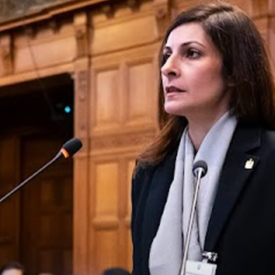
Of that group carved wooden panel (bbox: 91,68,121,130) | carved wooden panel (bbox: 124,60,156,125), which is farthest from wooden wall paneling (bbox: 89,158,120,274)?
carved wooden panel (bbox: 124,60,156,125)

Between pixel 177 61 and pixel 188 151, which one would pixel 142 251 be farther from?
pixel 177 61

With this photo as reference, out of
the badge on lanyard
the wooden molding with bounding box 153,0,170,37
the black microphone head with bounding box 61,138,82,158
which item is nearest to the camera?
the badge on lanyard

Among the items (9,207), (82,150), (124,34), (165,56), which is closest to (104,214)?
(82,150)

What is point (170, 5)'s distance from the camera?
5.25m

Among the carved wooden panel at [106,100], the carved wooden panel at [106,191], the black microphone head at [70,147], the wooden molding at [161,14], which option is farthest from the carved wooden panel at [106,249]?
the black microphone head at [70,147]

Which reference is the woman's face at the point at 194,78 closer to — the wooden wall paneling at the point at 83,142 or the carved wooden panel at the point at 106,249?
the carved wooden panel at the point at 106,249

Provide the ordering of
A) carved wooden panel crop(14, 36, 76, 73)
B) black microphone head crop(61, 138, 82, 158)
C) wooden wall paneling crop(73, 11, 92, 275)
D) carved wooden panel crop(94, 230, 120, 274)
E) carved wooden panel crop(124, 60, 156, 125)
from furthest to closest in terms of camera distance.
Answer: carved wooden panel crop(14, 36, 76, 73)
wooden wall paneling crop(73, 11, 92, 275)
carved wooden panel crop(94, 230, 120, 274)
carved wooden panel crop(124, 60, 156, 125)
black microphone head crop(61, 138, 82, 158)

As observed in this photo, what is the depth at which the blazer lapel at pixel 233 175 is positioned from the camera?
1.13 meters

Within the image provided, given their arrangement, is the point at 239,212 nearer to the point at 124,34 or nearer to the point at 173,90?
the point at 173,90

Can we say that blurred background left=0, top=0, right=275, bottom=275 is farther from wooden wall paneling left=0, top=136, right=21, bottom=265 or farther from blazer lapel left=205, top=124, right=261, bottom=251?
blazer lapel left=205, top=124, right=261, bottom=251

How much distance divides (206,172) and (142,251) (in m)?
0.17

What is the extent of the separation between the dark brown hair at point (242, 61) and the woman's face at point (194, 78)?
0.05ft

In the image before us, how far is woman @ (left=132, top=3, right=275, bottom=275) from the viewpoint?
113cm

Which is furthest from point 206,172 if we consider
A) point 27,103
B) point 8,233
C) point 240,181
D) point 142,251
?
point 8,233
